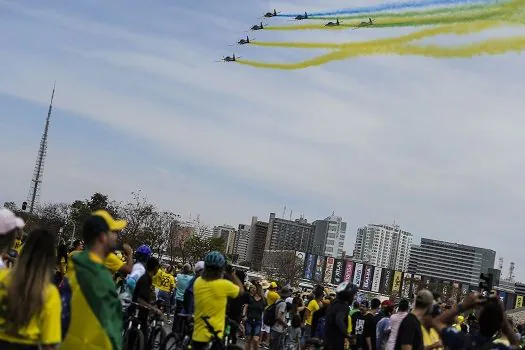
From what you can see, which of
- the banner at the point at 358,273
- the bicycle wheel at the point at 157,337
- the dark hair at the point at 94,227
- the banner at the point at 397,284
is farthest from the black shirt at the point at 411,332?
the banner at the point at 397,284

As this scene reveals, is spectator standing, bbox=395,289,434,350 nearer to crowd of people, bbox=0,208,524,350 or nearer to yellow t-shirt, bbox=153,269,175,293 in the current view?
crowd of people, bbox=0,208,524,350

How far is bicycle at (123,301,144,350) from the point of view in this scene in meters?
12.3

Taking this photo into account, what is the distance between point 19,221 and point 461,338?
11.7 feet

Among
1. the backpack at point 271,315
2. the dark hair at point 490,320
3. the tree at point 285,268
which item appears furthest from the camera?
the tree at point 285,268

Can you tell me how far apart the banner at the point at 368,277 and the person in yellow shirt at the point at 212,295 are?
5245 inches

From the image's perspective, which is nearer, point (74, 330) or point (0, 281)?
point (0, 281)

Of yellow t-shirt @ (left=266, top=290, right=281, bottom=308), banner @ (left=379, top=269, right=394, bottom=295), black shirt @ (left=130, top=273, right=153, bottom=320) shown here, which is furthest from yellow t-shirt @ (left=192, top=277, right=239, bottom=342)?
banner @ (left=379, top=269, right=394, bottom=295)

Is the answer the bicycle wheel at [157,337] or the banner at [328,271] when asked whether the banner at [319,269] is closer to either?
the banner at [328,271]

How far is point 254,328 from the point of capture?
1881 cm

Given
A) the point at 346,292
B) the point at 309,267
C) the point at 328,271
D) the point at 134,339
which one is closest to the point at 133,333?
the point at 134,339

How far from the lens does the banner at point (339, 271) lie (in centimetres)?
14188

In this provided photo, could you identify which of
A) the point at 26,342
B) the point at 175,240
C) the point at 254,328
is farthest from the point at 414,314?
the point at 175,240

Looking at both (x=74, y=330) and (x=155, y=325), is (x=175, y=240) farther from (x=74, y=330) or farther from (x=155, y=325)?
(x=74, y=330)

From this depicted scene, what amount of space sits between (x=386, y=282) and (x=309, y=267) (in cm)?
1757
